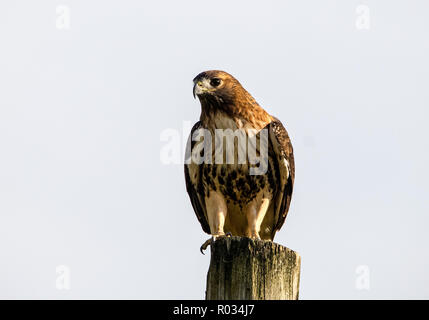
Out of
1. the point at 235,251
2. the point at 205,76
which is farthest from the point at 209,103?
the point at 235,251

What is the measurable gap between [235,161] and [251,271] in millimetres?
2935

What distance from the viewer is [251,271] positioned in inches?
241

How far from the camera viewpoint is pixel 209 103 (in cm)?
937

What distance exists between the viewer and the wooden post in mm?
6070

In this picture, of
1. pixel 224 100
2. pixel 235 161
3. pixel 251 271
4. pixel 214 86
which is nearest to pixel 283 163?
pixel 235 161

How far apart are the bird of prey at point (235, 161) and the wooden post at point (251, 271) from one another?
264 centimetres

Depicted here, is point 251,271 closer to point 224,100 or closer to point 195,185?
point 195,185

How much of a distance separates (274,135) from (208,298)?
3.44 m

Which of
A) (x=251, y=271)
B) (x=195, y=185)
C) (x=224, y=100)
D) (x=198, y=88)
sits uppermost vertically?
(x=198, y=88)

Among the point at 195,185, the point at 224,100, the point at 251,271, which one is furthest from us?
the point at 195,185

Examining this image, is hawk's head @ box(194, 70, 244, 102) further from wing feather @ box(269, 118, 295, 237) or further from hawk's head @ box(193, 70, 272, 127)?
wing feather @ box(269, 118, 295, 237)
